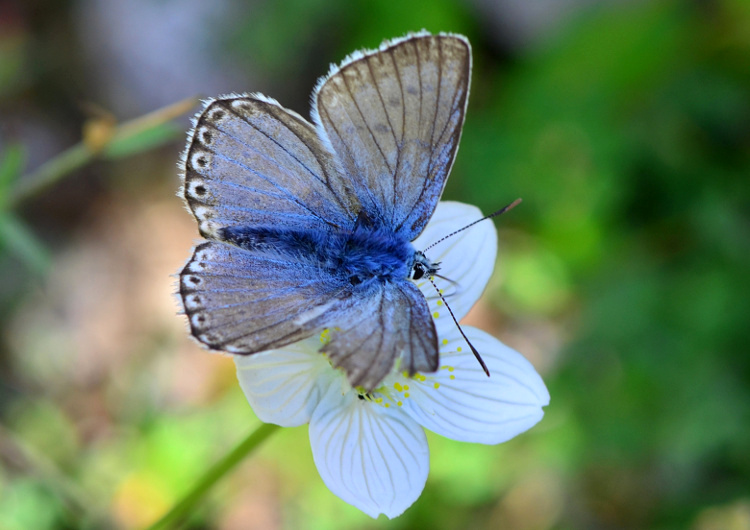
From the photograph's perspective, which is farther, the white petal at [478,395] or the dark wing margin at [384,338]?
the white petal at [478,395]

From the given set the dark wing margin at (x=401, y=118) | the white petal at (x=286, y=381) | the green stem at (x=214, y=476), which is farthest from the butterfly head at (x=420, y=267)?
the green stem at (x=214, y=476)

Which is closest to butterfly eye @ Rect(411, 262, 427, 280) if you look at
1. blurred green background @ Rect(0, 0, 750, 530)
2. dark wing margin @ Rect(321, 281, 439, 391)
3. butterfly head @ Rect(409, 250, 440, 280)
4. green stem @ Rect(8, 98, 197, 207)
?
butterfly head @ Rect(409, 250, 440, 280)

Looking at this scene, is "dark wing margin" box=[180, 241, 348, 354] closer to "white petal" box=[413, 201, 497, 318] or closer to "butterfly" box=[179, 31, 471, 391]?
"butterfly" box=[179, 31, 471, 391]

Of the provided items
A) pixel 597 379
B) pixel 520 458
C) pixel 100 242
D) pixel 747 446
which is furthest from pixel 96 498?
pixel 747 446

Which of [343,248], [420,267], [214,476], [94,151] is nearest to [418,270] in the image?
[420,267]

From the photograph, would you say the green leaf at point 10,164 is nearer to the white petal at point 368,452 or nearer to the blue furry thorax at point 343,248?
the blue furry thorax at point 343,248

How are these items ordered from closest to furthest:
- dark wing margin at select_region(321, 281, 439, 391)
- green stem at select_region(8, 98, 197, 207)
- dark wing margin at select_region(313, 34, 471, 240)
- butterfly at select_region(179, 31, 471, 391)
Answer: dark wing margin at select_region(321, 281, 439, 391) < butterfly at select_region(179, 31, 471, 391) < dark wing margin at select_region(313, 34, 471, 240) < green stem at select_region(8, 98, 197, 207)

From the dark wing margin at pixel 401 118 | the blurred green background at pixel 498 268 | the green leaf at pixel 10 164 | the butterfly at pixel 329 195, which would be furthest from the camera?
the blurred green background at pixel 498 268

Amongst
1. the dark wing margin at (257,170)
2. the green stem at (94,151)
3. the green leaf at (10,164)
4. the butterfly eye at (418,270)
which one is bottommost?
the butterfly eye at (418,270)
